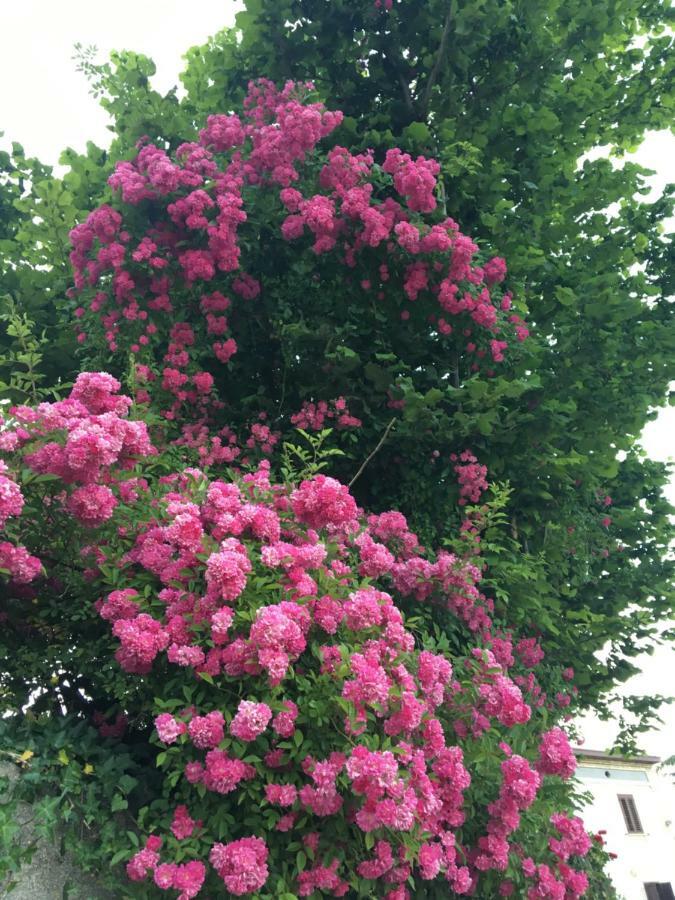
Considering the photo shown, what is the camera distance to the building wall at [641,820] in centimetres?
2255

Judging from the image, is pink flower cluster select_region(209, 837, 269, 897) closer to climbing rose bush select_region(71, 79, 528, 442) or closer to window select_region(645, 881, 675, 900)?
climbing rose bush select_region(71, 79, 528, 442)

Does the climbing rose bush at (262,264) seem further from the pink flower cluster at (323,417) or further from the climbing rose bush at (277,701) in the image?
the climbing rose bush at (277,701)

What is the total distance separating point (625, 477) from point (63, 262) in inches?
260

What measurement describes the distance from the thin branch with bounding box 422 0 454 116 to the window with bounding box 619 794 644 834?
26.0 metres

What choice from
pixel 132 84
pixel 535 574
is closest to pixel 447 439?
pixel 535 574

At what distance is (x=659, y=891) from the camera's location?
2267 cm

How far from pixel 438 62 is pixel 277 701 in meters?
6.05

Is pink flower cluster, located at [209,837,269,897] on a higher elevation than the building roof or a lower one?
lower

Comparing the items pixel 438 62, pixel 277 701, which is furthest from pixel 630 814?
pixel 277 701

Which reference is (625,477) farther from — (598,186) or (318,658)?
(318,658)

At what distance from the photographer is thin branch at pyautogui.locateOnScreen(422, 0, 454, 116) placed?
238 inches

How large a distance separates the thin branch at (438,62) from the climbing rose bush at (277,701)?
15.6ft

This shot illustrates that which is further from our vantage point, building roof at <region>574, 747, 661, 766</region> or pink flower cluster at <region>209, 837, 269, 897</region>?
building roof at <region>574, 747, 661, 766</region>

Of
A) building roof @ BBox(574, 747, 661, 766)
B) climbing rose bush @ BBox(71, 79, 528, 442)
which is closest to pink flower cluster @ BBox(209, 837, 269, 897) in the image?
climbing rose bush @ BBox(71, 79, 528, 442)
